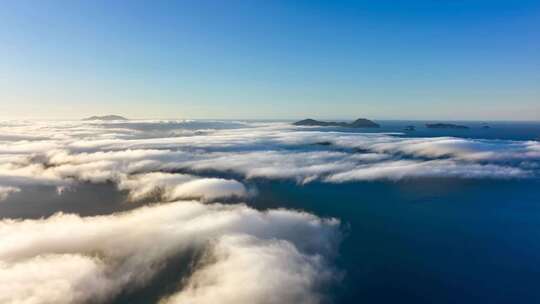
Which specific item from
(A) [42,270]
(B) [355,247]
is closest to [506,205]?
(B) [355,247]

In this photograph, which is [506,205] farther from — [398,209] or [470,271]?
[470,271]

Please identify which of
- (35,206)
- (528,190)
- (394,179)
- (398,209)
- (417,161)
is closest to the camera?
(398,209)

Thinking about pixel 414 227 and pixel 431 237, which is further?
pixel 414 227

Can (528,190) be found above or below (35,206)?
above

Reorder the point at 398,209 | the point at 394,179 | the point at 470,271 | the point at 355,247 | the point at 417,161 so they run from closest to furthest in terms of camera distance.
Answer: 1. the point at 470,271
2. the point at 355,247
3. the point at 398,209
4. the point at 394,179
5. the point at 417,161

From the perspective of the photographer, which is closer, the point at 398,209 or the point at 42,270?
the point at 42,270

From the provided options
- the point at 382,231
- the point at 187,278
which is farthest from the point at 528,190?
the point at 187,278
